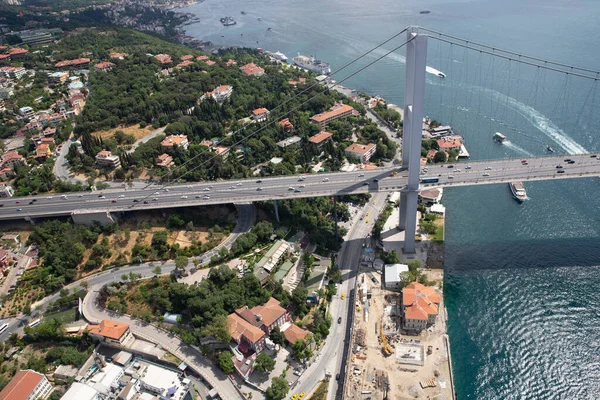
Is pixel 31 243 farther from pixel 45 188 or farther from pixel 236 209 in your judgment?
pixel 236 209

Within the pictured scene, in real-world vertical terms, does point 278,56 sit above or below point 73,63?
below

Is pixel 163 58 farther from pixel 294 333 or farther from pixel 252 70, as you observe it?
pixel 294 333

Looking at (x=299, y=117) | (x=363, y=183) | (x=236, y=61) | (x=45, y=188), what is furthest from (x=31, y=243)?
(x=236, y=61)

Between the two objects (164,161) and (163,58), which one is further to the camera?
(163,58)

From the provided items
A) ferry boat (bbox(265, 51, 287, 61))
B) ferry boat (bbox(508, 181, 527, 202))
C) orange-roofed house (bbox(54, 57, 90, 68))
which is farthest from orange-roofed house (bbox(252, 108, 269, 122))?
orange-roofed house (bbox(54, 57, 90, 68))

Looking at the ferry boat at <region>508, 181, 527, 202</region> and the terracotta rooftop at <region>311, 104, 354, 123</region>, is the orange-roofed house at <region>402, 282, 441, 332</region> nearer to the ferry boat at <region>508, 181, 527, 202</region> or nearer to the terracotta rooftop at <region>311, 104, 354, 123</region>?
the ferry boat at <region>508, 181, 527, 202</region>

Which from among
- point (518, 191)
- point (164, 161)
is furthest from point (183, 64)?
point (518, 191)

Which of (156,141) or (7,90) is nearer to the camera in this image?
(156,141)
